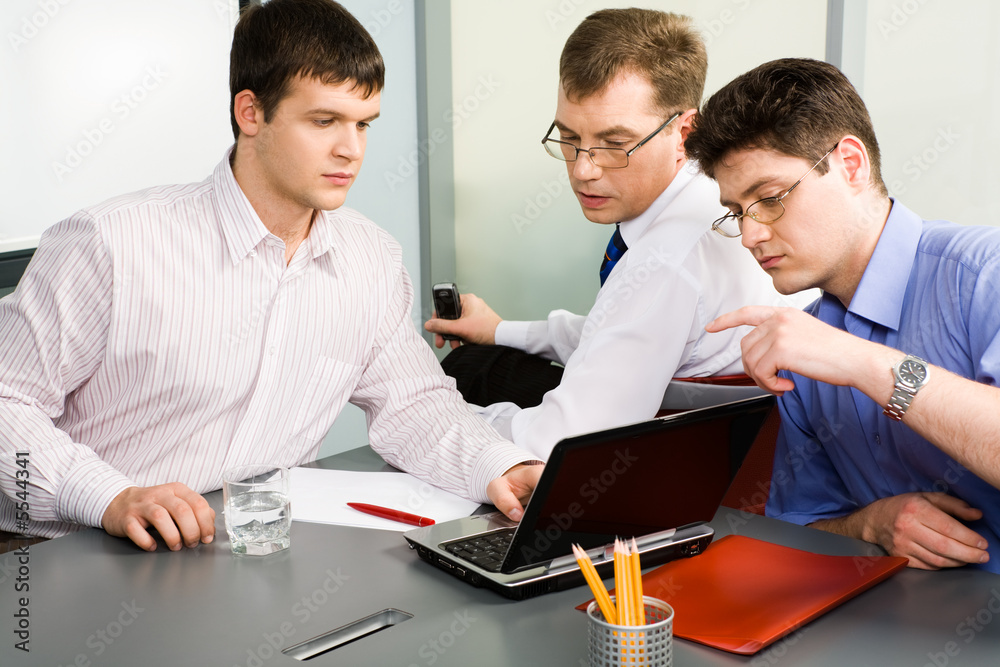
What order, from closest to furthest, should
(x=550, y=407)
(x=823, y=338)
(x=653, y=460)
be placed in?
(x=653, y=460) < (x=823, y=338) < (x=550, y=407)

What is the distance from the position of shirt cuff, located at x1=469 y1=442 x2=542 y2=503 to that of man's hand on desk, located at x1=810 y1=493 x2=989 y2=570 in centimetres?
47

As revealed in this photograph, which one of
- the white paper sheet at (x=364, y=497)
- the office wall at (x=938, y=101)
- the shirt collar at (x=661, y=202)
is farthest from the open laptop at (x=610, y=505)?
the office wall at (x=938, y=101)

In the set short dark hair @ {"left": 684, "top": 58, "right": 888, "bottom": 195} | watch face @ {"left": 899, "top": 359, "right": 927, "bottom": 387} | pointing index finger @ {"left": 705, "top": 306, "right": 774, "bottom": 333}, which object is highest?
short dark hair @ {"left": 684, "top": 58, "right": 888, "bottom": 195}

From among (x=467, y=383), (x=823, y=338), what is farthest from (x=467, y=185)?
(x=823, y=338)

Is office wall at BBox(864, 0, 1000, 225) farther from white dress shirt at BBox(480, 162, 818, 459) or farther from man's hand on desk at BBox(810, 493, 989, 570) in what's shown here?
man's hand on desk at BBox(810, 493, 989, 570)

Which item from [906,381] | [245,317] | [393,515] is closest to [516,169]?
[245,317]

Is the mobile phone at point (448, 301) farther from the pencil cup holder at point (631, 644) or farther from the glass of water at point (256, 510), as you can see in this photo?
the pencil cup holder at point (631, 644)

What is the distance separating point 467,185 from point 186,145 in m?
1.07

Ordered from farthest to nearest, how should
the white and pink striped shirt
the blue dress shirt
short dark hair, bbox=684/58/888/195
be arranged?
the white and pink striped shirt → short dark hair, bbox=684/58/888/195 → the blue dress shirt

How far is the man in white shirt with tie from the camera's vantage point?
165cm

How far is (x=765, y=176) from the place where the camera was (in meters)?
1.35

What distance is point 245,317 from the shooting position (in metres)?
1.58

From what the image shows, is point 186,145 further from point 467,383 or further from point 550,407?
point 550,407

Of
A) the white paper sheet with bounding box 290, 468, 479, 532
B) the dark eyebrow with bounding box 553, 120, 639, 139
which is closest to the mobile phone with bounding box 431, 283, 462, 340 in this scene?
the dark eyebrow with bounding box 553, 120, 639, 139
